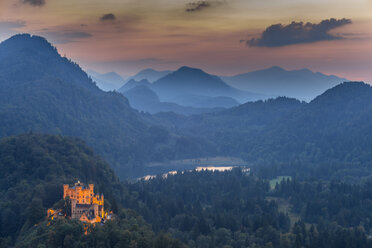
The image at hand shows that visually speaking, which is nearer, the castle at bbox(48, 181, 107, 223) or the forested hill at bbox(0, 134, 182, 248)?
the forested hill at bbox(0, 134, 182, 248)

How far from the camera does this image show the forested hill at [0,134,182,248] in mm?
63875

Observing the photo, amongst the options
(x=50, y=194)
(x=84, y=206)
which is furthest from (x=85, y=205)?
(x=50, y=194)

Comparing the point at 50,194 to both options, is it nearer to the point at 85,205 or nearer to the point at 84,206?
the point at 85,205

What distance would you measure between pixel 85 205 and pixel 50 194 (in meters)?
13.8

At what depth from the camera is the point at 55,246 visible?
61.8 m

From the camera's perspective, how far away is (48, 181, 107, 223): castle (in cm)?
6838

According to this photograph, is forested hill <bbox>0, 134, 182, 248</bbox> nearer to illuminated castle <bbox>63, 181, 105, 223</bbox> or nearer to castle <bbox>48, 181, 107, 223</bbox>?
castle <bbox>48, 181, 107, 223</bbox>

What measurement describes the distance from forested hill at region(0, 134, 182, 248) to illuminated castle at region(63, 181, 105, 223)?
239 centimetres

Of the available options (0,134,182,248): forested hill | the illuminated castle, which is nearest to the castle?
the illuminated castle

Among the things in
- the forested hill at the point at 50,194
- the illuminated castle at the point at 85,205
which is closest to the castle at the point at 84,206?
the illuminated castle at the point at 85,205

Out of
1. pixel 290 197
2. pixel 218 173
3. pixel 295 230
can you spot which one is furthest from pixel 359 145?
pixel 295 230

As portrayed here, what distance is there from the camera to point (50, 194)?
81250 millimetres

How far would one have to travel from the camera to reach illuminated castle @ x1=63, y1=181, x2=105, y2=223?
6831cm

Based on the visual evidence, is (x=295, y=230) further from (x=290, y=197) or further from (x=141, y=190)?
(x=141, y=190)
